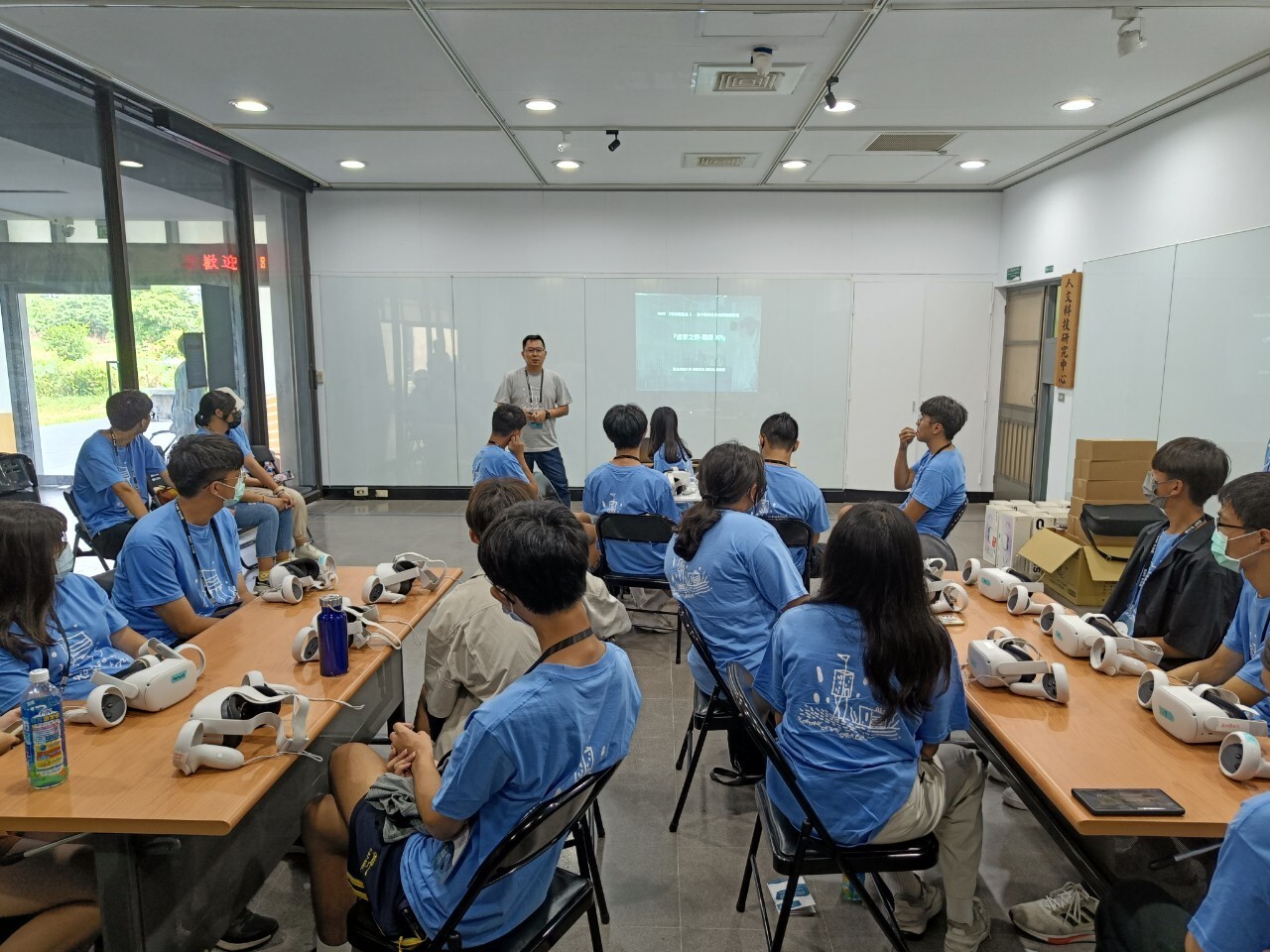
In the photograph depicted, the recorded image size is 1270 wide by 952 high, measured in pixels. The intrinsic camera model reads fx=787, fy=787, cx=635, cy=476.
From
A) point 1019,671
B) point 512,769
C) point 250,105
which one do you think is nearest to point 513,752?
point 512,769

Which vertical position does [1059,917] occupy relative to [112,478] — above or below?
below

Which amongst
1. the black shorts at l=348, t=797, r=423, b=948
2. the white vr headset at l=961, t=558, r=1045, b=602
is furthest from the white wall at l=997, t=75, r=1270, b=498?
the black shorts at l=348, t=797, r=423, b=948

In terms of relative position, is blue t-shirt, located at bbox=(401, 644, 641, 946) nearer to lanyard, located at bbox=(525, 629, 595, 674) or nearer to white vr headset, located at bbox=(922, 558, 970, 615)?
lanyard, located at bbox=(525, 629, 595, 674)

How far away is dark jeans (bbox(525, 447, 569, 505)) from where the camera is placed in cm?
644

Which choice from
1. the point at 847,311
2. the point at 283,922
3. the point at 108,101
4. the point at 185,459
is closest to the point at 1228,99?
the point at 847,311

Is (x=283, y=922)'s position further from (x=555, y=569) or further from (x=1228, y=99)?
(x=1228, y=99)

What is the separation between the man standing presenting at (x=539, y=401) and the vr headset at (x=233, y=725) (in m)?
4.54

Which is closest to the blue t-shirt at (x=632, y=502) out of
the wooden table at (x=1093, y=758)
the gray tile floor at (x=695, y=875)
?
the gray tile floor at (x=695, y=875)

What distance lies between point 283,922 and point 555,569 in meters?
1.58

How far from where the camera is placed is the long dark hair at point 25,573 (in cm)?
188

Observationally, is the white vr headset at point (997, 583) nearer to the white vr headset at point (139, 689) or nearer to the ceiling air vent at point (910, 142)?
the white vr headset at point (139, 689)

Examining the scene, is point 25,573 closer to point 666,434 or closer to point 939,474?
point 939,474

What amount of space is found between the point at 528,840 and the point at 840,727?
750 mm

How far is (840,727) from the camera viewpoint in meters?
1.78
